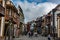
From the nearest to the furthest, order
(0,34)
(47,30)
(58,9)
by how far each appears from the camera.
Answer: (0,34), (58,9), (47,30)

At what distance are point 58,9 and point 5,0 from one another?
22568 mm

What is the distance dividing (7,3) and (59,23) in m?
12.7

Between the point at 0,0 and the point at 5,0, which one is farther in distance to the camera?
the point at 5,0

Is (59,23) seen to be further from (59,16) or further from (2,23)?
(2,23)

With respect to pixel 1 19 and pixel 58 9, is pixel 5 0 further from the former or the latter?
pixel 58 9

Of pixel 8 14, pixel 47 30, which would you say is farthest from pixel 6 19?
pixel 47 30

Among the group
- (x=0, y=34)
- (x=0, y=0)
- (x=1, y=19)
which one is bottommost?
(x=0, y=34)

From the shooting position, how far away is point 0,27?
135 feet

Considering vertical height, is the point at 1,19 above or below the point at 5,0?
below

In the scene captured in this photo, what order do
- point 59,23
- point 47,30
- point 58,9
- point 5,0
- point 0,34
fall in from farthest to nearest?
point 47,30, point 58,9, point 59,23, point 5,0, point 0,34

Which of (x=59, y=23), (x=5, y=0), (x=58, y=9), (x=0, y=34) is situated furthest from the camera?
(x=58, y=9)

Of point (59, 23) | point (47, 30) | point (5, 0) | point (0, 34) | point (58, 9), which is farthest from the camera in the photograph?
point (47, 30)

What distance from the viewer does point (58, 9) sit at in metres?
62.5

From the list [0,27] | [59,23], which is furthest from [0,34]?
[59,23]
